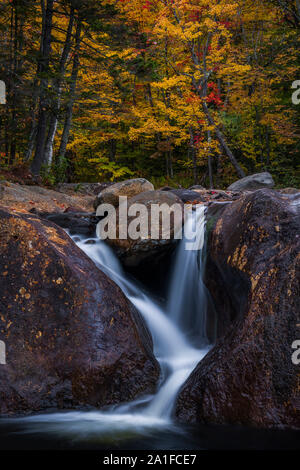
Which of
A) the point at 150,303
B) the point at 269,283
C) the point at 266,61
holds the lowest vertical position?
the point at 150,303

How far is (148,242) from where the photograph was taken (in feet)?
17.3

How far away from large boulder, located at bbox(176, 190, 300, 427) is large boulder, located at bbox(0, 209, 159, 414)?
0.63m

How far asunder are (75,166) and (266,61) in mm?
11661

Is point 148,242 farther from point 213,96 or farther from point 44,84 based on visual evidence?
point 213,96

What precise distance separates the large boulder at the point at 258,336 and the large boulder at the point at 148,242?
1.80 meters

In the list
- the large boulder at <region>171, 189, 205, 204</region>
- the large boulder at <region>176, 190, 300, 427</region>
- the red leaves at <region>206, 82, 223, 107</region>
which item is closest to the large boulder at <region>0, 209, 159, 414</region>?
the large boulder at <region>176, 190, 300, 427</region>

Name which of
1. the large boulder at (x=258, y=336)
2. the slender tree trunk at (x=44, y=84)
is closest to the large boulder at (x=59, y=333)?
the large boulder at (x=258, y=336)

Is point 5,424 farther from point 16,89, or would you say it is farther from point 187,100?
point 187,100

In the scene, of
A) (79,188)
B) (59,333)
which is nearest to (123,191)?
(59,333)

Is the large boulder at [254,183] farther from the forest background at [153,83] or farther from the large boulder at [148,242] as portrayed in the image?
the large boulder at [148,242]

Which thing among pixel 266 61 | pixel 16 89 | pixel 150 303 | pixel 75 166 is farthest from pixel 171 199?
pixel 75 166

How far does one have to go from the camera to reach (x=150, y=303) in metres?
4.95
